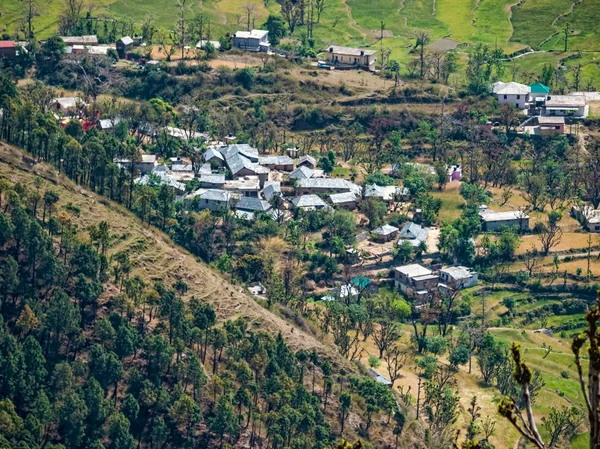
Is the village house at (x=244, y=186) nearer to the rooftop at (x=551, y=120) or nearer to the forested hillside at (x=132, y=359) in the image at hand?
the forested hillside at (x=132, y=359)

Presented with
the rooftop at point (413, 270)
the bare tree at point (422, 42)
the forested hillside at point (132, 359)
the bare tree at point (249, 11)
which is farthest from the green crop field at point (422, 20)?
the forested hillside at point (132, 359)

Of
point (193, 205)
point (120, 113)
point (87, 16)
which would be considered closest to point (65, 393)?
point (193, 205)

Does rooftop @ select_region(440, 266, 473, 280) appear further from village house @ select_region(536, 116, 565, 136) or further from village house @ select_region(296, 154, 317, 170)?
village house @ select_region(536, 116, 565, 136)

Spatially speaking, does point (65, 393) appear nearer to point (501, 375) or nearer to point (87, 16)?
point (501, 375)

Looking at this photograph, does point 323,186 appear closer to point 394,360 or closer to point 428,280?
point 428,280

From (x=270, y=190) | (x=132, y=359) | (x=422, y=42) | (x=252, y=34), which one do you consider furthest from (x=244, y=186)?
(x=422, y=42)

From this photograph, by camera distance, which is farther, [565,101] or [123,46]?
[123,46]

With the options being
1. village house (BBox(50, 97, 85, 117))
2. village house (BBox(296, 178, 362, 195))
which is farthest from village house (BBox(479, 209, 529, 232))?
village house (BBox(50, 97, 85, 117))
